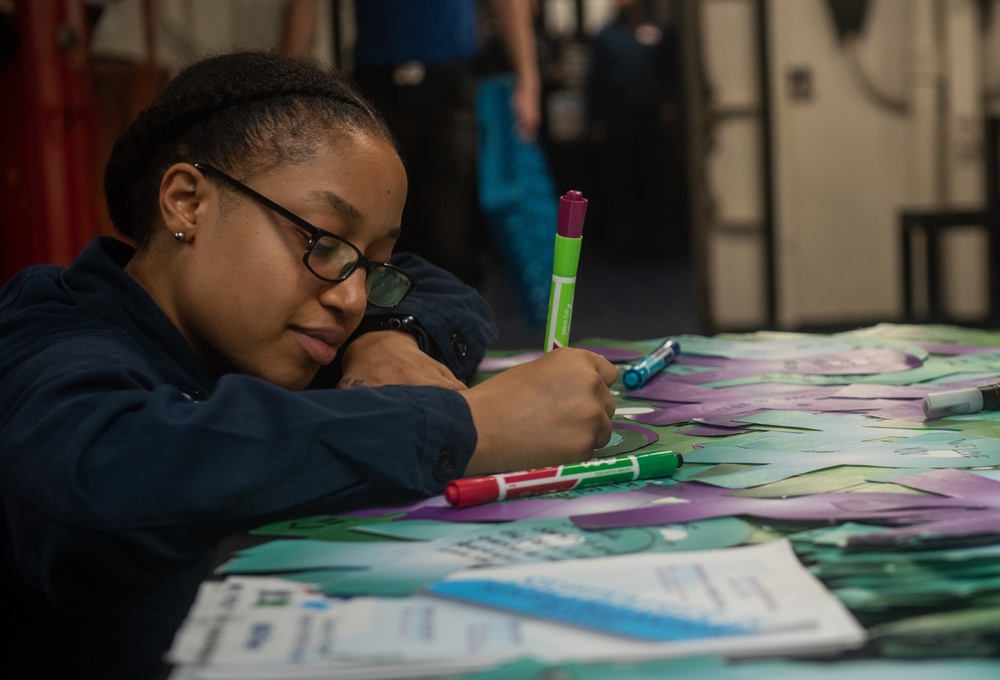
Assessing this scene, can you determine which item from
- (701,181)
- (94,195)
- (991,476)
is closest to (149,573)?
(991,476)

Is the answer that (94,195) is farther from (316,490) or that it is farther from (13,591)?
(316,490)

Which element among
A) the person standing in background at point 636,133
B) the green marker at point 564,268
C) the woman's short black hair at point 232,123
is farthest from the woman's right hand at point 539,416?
the person standing in background at point 636,133

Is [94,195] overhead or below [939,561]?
overhead

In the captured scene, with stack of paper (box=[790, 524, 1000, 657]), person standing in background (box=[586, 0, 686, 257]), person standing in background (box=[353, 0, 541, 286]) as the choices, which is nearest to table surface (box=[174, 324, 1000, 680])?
stack of paper (box=[790, 524, 1000, 657])

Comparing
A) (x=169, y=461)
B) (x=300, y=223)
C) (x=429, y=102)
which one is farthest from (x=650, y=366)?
(x=429, y=102)

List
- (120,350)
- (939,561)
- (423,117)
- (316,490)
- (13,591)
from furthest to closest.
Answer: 1. (423,117)
2. (13,591)
3. (120,350)
4. (316,490)
5. (939,561)

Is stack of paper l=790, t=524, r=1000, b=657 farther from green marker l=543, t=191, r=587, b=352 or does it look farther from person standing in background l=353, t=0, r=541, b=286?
person standing in background l=353, t=0, r=541, b=286

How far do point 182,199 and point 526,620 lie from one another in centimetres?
59

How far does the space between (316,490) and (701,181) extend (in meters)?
3.71

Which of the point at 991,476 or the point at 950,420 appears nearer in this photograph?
the point at 991,476

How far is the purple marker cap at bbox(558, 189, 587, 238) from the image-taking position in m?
1.04

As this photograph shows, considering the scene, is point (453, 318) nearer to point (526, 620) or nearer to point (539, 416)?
point (539, 416)

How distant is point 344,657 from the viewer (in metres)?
0.50

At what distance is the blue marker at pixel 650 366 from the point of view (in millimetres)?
1198
